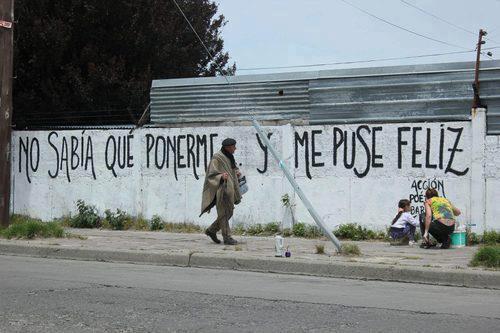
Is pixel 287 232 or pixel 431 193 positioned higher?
pixel 431 193

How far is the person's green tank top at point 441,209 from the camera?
38.1 feet

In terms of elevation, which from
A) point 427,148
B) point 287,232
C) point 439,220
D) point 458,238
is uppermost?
point 427,148

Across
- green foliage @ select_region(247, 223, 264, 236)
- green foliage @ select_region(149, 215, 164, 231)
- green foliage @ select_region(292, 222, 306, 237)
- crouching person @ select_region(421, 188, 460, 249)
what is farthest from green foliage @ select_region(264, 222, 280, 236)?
crouching person @ select_region(421, 188, 460, 249)

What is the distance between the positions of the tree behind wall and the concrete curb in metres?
7.13

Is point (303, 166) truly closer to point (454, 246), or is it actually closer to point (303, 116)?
point (303, 116)

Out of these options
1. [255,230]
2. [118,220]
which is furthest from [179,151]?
[255,230]

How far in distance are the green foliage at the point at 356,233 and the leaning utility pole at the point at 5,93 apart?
260 inches

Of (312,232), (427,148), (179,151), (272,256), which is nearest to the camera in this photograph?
(272,256)

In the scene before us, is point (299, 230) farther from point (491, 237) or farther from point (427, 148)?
point (491, 237)

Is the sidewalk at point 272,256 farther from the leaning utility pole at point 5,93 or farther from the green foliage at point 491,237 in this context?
the leaning utility pole at point 5,93

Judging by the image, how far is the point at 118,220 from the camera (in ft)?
51.3

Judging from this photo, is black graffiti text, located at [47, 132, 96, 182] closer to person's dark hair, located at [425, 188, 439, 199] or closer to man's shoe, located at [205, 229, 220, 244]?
man's shoe, located at [205, 229, 220, 244]

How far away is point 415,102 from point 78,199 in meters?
7.92

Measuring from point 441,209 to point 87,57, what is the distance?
11779 millimetres
